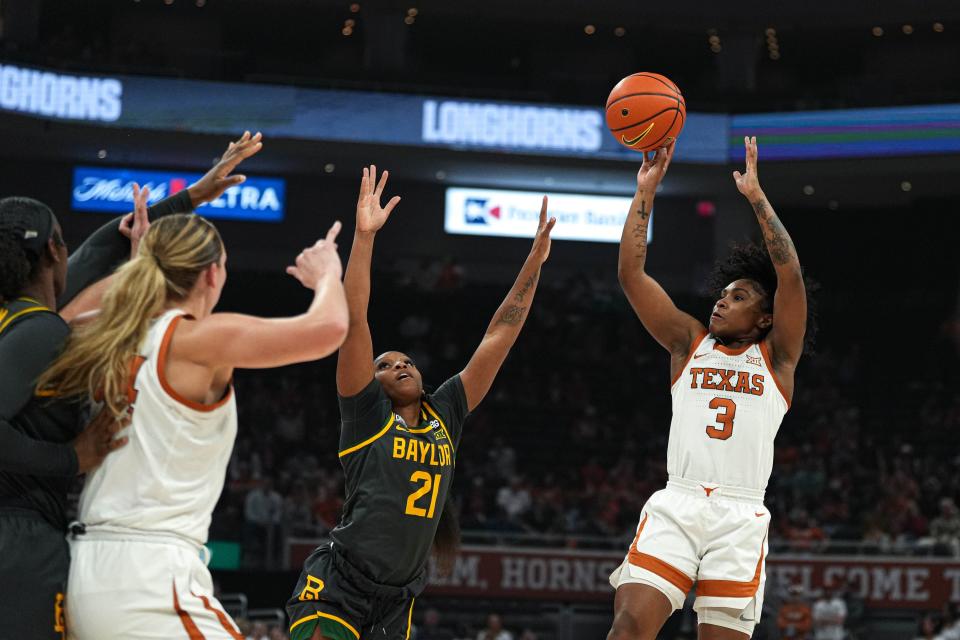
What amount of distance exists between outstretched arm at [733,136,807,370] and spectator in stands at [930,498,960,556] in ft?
44.4

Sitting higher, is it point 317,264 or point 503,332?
point 317,264

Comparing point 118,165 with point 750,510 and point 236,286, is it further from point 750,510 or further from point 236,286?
point 750,510

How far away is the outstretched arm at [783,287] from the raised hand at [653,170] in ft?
1.53

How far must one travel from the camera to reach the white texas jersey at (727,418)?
6.05m

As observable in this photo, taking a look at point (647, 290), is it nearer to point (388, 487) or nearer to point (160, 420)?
point (388, 487)

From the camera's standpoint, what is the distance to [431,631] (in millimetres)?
17047

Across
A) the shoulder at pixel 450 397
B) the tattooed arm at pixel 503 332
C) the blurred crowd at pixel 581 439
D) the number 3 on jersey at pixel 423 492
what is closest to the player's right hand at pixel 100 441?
the number 3 on jersey at pixel 423 492

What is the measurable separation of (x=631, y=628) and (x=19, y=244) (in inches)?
128

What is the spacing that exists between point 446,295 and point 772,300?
2002 centimetres

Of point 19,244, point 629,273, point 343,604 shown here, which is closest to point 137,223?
point 19,244

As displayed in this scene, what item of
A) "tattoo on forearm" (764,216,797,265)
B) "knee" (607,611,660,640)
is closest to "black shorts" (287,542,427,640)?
"knee" (607,611,660,640)

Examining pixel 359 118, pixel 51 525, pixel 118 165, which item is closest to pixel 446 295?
pixel 359 118

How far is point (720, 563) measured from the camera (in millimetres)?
5902

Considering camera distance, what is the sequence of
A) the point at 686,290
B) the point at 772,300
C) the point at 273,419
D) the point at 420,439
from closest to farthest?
the point at 420,439 → the point at 772,300 → the point at 273,419 → the point at 686,290
